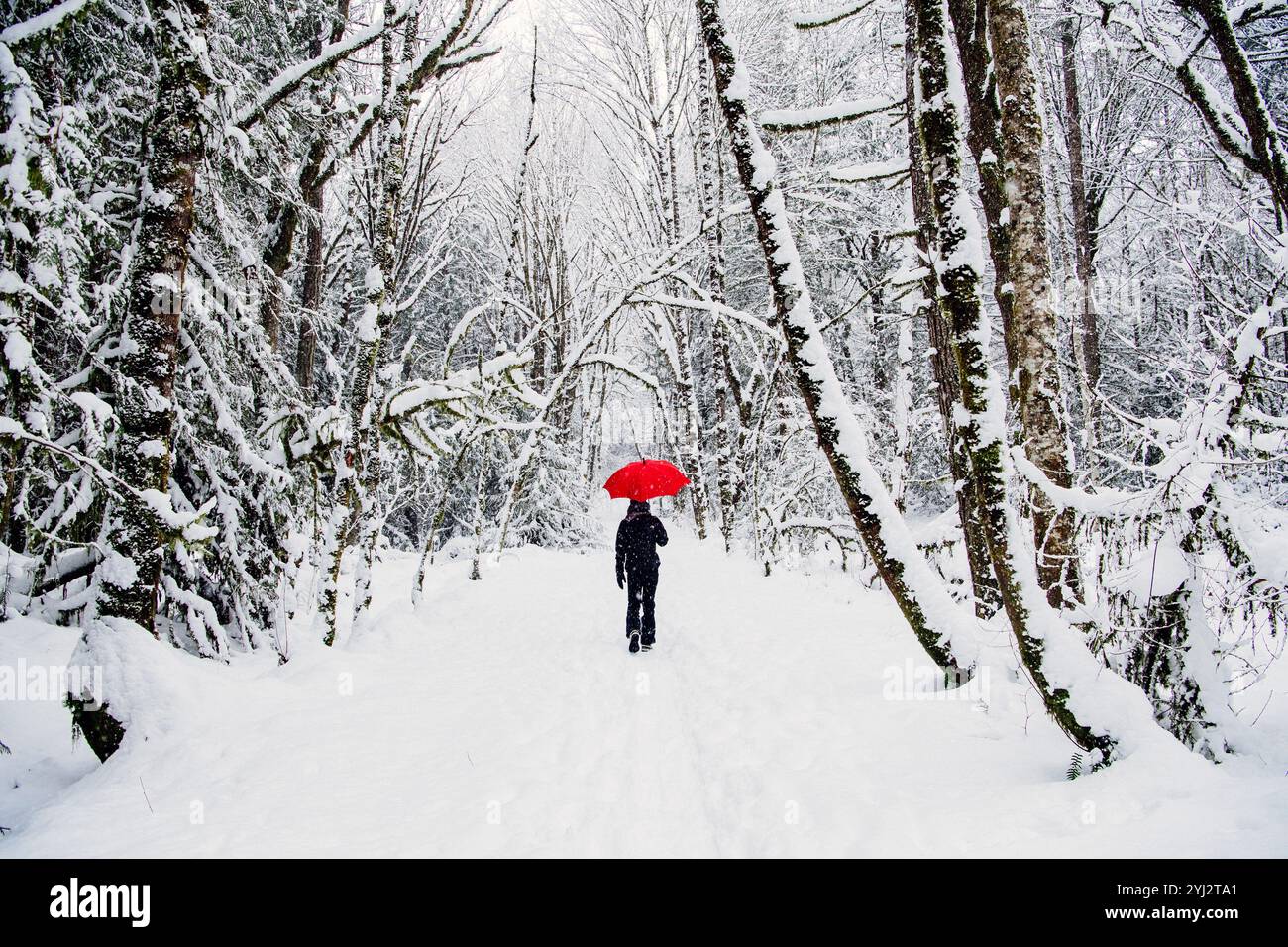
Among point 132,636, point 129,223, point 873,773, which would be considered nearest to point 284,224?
point 129,223

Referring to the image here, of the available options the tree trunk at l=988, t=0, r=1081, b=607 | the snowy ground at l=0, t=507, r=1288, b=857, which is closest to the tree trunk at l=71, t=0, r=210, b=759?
the snowy ground at l=0, t=507, r=1288, b=857

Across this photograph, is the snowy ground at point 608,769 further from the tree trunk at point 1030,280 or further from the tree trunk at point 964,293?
the tree trunk at point 1030,280

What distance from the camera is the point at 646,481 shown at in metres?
7.25

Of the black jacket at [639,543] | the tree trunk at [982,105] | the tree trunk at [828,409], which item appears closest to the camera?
the tree trunk at [982,105]

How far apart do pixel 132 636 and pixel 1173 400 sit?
19077 millimetres

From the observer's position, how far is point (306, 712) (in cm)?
430

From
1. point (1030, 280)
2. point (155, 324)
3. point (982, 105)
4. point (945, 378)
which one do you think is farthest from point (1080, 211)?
point (155, 324)

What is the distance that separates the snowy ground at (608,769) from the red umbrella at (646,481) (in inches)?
83.1

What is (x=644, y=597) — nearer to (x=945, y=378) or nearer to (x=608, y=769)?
(x=608, y=769)

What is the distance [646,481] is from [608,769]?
4083 millimetres

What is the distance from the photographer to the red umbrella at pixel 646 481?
23.7 ft

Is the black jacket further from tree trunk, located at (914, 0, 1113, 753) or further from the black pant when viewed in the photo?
tree trunk, located at (914, 0, 1113, 753)

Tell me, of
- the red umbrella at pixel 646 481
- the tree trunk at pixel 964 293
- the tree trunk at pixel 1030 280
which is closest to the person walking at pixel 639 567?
the red umbrella at pixel 646 481
